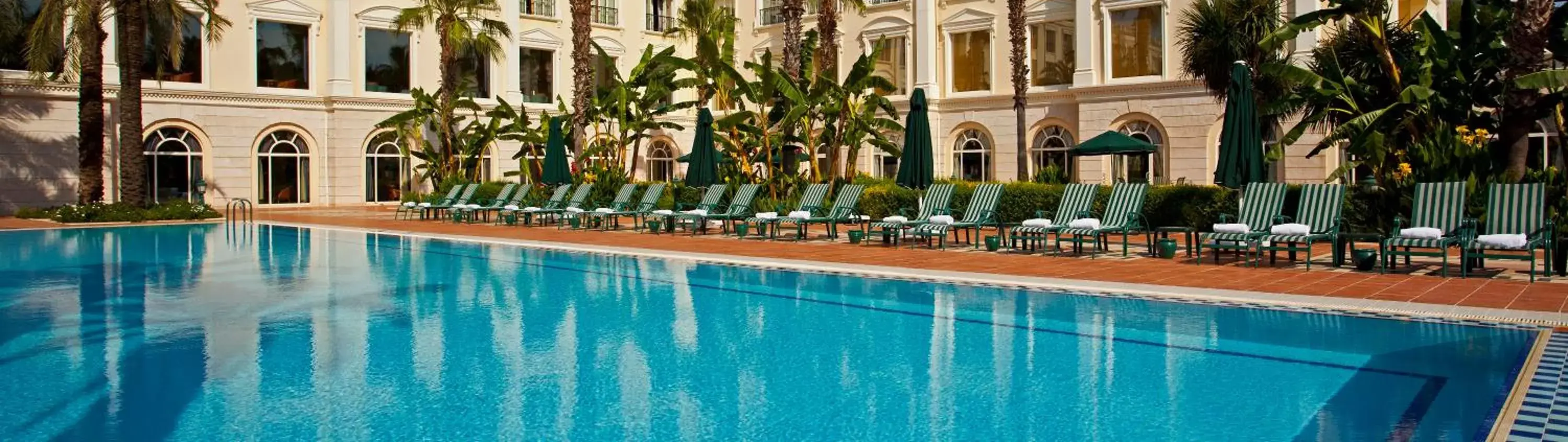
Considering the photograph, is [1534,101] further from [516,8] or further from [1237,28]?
[516,8]

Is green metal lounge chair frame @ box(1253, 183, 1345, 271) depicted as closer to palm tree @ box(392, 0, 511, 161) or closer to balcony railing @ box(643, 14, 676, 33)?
palm tree @ box(392, 0, 511, 161)

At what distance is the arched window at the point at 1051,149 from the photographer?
1363 inches

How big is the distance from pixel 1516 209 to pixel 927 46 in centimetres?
2663

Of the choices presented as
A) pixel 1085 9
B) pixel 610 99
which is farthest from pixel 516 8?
pixel 1085 9

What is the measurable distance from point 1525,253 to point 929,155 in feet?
25.7

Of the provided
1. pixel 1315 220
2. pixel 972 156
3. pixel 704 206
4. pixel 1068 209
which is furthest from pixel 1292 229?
pixel 972 156

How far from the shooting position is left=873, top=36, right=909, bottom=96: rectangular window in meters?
37.9

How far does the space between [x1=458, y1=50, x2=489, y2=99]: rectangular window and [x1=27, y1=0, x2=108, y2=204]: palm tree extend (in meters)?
12.3

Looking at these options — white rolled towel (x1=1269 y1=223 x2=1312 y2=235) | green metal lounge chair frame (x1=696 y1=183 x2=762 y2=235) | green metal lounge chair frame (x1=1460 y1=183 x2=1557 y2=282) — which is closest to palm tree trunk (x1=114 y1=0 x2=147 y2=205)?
green metal lounge chair frame (x1=696 y1=183 x2=762 y2=235)

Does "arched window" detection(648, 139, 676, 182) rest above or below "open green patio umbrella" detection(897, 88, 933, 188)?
above

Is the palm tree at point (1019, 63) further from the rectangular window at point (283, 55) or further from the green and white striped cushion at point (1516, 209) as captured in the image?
the rectangular window at point (283, 55)

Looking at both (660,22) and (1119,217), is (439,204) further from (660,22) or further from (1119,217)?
(660,22)

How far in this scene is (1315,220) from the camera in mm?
12555

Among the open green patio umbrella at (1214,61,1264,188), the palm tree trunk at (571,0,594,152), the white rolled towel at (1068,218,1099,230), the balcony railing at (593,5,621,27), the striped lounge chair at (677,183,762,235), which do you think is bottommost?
the white rolled towel at (1068,218,1099,230)
